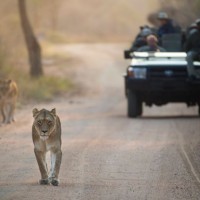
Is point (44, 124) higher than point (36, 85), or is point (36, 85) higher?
point (44, 124)

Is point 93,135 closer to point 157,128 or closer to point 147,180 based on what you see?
point 157,128

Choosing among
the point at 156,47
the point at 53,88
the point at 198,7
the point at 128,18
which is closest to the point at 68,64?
the point at 198,7

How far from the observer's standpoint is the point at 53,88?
1167 inches

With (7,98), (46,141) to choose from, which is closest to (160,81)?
(7,98)

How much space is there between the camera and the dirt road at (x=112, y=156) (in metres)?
9.61

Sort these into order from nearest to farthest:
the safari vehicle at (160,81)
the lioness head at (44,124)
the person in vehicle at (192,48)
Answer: the lioness head at (44,124) < the person in vehicle at (192,48) < the safari vehicle at (160,81)

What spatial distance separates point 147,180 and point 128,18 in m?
75.1

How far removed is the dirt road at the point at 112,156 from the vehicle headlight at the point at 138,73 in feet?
3.09

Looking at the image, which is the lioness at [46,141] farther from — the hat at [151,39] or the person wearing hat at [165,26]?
the person wearing hat at [165,26]

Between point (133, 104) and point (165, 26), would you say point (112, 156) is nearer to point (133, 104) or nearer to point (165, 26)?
point (133, 104)

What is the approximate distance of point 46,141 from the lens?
10156 mm

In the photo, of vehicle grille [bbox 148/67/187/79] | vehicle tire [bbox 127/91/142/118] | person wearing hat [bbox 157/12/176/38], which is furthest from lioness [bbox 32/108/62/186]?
person wearing hat [bbox 157/12/176/38]

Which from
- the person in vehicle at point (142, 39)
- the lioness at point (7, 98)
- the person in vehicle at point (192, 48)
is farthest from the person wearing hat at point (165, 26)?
the lioness at point (7, 98)

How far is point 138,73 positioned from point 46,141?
353 inches
